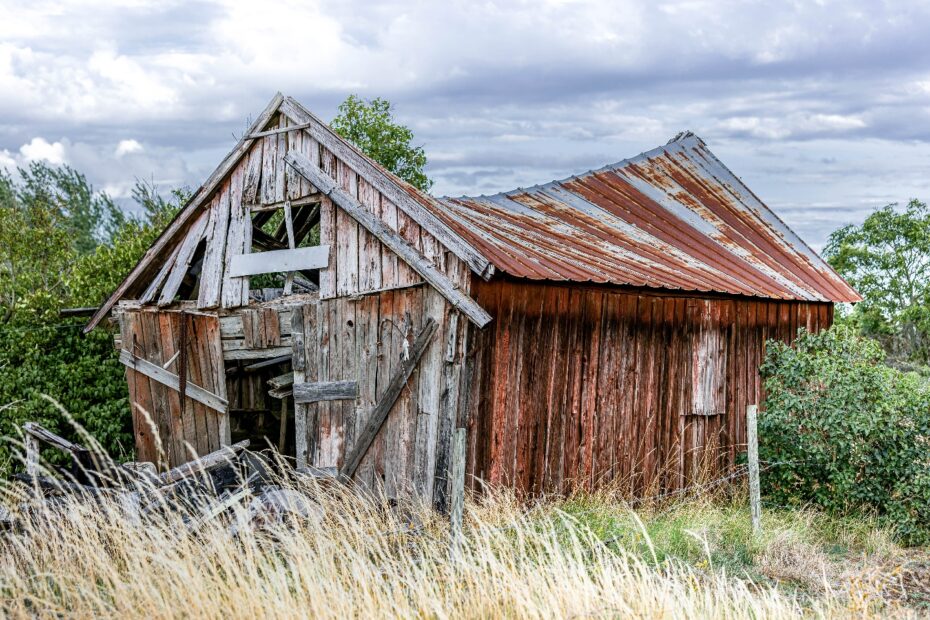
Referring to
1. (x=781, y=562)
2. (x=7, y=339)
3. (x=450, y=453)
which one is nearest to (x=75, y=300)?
(x=7, y=339)

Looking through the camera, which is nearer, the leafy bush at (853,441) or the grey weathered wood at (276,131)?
the grey weathered wood at (276,131)

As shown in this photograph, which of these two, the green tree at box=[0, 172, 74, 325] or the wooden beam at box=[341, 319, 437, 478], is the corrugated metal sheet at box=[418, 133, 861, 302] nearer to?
the wooden beam at box=[341, 319, 437, 478]

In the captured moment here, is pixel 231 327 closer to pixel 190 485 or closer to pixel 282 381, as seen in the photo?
pixel 282 381

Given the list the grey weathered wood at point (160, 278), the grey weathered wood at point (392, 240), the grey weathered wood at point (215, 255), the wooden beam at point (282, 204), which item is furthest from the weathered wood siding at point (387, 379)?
the grey weathered wood at point (160, 278)

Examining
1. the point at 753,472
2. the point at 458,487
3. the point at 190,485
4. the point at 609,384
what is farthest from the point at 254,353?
the point at 753,472

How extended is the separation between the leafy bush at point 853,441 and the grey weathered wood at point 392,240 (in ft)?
16.6

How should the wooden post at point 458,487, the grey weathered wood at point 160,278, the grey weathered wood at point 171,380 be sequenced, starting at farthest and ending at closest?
1. the grey weathered wood at point 160,278
2. the grey weathered wood at point 171,380
3. the wooden post at point 458,487

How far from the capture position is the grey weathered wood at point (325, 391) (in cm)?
1016

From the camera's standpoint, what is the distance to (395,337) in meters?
9.80

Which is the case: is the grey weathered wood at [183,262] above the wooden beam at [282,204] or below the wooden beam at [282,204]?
below

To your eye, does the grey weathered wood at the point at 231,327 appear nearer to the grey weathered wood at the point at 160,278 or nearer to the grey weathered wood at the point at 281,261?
the grey weathered wood at the point at 281,261

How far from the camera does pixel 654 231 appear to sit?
14422mm

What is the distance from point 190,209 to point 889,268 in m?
20.2

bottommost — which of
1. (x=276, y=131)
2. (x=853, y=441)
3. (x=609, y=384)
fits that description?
(x=853, y=441)
